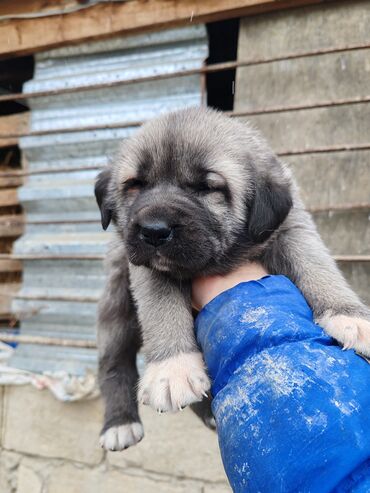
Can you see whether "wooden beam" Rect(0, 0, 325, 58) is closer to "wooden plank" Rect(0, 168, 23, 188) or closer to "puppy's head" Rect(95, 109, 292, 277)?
"wooden plank" Rect(0, 168, 23, 188)

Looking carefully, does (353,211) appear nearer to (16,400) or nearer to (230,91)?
(230,91)

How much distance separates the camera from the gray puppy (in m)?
1.77

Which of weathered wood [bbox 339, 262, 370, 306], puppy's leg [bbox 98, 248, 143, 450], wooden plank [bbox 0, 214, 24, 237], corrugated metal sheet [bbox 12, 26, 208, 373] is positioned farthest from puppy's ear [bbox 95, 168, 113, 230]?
wooden plank [bbox 0, 214, 24, 237]

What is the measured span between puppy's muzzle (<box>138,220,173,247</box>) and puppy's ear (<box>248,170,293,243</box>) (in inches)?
16.6

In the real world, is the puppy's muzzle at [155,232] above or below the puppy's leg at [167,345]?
above

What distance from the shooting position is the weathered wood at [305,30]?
3.20 m

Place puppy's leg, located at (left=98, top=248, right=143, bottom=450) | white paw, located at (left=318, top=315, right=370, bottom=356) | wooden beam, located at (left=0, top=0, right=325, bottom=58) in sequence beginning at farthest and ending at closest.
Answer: wooden beam, located at (left=0, top=0, right=325, bottom=58) → puppy's leg, located at (left=98, top=248, right=143, bottom=450) → white paw, located at (left=318, top=315, right=370, bottom=356)

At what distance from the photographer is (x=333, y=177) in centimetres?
318

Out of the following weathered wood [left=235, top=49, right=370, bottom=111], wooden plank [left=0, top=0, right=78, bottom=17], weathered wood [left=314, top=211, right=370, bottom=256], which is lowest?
weathered wood [left=314, top=211, right=370, bottom=256]

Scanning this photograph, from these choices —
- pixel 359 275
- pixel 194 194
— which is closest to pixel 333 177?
pixel 359 275

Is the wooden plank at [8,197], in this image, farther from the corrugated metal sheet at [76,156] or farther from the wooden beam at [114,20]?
the wooden beam at [114,20]

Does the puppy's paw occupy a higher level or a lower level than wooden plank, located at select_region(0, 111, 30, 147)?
lower

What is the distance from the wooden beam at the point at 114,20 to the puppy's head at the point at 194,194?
63.8 inches

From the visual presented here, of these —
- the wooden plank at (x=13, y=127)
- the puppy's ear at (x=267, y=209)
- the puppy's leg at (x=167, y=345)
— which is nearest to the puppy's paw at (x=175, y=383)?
the puppy's leg at (x=167, y=345)
